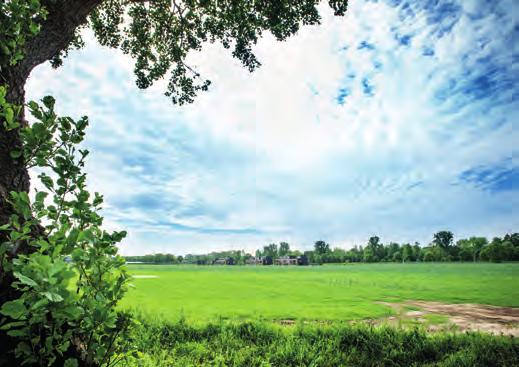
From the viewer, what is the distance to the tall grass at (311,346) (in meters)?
6.55

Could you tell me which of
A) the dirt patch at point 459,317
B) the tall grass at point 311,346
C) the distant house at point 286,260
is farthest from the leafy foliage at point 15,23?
the distant house at point 286,260

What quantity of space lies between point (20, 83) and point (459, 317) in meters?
16.5

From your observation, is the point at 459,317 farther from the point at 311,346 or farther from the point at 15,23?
the point at 15,23

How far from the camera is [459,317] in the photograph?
43.5ft

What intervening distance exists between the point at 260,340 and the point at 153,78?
27.3 ft

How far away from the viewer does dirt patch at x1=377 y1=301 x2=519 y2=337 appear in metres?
11.1

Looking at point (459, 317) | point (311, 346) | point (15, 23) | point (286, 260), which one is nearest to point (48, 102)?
point (15, 23)

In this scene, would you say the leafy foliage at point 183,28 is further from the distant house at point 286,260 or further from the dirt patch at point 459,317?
the distant house at point 286,260

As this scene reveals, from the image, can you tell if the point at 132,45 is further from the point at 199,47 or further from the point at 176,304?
the point at 176,304

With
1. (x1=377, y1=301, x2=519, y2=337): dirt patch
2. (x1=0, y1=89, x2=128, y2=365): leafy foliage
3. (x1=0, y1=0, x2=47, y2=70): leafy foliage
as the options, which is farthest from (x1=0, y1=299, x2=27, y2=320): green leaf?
(x1=377, y1=301, x2=519, y2=337): dirt patch

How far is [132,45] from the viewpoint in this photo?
389 inches

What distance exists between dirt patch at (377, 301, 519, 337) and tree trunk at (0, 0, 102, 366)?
1071cm

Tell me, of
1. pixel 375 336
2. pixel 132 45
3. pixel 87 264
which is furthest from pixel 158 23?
pixel 375 336

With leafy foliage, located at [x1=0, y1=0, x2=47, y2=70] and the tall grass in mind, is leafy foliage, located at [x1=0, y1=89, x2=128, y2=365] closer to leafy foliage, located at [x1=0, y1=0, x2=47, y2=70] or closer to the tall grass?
leafy foliage, located at [x1=0, y1=0, x2=47, y2=70]
